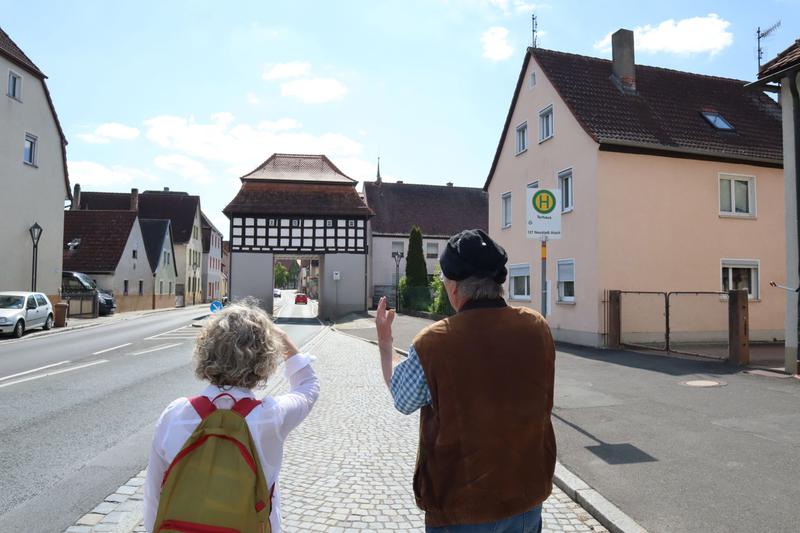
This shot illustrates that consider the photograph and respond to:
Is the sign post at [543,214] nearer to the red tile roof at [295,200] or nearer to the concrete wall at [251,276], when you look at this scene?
the concrete wall at [251,276]

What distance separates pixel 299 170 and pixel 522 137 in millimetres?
21738

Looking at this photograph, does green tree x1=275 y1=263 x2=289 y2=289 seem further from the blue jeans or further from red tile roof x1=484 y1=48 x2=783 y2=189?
the blue jeans

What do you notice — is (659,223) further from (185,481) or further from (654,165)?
(185,481)

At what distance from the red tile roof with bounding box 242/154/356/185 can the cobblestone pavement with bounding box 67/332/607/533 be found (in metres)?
31.7

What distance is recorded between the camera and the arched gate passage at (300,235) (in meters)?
35.9

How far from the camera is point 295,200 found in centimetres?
3750

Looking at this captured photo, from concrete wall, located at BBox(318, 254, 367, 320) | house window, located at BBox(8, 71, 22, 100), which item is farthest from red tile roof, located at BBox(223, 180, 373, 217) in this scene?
house window, located at BBox(8, 71, 22, 100)

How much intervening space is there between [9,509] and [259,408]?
3574 mm

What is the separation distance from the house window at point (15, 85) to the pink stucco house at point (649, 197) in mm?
20659

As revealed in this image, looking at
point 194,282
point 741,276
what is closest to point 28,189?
point 741,276

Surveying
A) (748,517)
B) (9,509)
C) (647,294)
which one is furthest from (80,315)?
(748,517)

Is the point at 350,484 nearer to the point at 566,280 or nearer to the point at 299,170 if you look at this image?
the point at 566,280

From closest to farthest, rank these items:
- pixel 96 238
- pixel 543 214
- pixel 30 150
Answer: pixel 543 214 → pixel 30 150 → pixel 96 238

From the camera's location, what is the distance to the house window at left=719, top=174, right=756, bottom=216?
17469 millimetres
